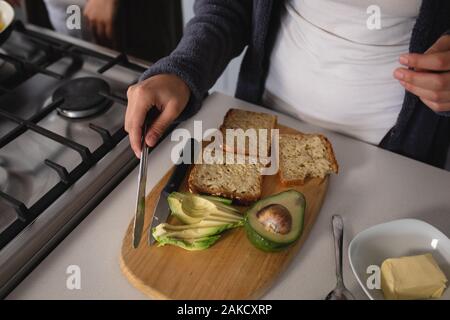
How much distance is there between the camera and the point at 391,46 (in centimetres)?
92

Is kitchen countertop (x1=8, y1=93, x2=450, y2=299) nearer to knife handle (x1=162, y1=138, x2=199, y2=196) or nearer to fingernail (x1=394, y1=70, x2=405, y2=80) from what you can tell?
knife handle (x1=162, y1=138, x2=199, y2=196)

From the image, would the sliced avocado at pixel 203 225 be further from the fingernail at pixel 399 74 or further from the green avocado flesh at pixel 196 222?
the fingernail at pixel 399 74

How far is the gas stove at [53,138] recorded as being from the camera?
761 mm

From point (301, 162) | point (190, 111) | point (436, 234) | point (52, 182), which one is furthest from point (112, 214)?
point (436, 234)

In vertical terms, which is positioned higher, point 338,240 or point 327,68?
point 327,68

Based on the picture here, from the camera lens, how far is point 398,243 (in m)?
0.77

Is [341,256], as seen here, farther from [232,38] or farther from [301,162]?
[232,38]

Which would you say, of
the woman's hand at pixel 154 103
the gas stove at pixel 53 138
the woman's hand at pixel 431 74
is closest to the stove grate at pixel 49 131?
the gas stove at pixel 53 138

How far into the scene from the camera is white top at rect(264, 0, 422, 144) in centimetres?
89

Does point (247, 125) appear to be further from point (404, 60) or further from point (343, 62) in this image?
point (404, 60)

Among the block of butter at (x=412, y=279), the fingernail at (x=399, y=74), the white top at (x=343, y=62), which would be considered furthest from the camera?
the white top at (x=343, y=62)

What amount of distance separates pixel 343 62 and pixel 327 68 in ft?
0.13

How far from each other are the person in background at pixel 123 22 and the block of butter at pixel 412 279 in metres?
1.09

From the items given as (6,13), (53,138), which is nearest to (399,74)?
(53,138)
